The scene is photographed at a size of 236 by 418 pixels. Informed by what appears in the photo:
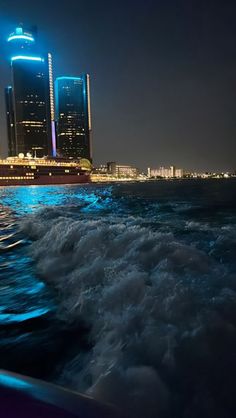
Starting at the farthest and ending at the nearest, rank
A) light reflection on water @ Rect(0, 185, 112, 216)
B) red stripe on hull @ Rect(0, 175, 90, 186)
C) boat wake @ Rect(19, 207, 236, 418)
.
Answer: red stripe on hull @ Rect(0, 175, 90, 186) < light reflection on water @ Rect(0, 185, 112, 216) < boat wake @ Rect(19, 207, 236, 418)

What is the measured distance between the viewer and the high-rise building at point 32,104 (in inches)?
6604

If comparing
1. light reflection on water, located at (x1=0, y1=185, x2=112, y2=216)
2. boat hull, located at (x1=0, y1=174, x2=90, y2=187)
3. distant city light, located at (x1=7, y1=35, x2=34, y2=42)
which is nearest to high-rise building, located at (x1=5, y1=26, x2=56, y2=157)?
distant city light, located at (x1=7, y1=35, x2=34, y2=42)

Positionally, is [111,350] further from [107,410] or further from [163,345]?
[107,410]

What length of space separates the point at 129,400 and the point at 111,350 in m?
0.82

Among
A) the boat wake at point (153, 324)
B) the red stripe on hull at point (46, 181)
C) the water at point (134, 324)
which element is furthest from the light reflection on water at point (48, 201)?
the red stripe on hull at point (46, 181)

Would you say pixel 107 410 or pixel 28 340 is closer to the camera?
pixel 107 410

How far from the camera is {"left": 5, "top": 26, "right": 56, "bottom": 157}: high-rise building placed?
167750 mm

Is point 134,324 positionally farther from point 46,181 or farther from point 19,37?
point 19,37

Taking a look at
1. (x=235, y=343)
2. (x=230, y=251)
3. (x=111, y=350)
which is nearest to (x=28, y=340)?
(x=111, y=350)

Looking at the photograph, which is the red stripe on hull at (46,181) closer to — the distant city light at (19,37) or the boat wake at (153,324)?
the boat wake at (153,324)

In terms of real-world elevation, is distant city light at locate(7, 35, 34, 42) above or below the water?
above

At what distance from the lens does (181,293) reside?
4070mm

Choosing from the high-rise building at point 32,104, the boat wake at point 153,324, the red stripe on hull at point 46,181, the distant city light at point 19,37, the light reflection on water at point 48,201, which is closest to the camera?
the boat wake at point 153,324

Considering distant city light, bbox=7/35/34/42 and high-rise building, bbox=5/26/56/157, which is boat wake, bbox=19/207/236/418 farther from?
distant city light, bbox=7/35/34/42
